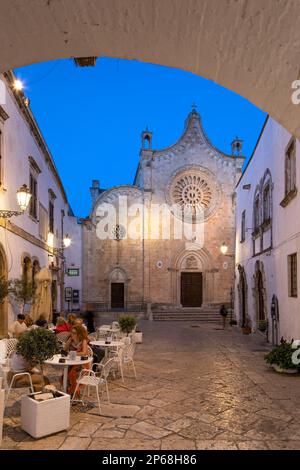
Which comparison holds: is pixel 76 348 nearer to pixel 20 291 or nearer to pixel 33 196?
pixel 20 291

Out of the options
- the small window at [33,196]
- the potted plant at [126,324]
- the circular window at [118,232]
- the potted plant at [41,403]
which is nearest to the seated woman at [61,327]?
the potted plant at [126,324]

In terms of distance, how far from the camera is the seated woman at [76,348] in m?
6.91

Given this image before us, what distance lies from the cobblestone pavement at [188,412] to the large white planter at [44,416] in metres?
0.10

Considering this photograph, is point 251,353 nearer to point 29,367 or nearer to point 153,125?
point 29,367

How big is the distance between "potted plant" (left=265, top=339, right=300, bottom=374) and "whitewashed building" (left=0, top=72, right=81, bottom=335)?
6.94 meters

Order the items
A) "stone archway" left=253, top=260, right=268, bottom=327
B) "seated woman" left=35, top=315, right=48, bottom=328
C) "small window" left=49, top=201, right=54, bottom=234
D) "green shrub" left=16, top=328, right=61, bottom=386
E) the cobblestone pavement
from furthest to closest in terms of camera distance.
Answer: "small window" left=49, top=201, right=54, bottom=234 < "stone archway" left=253, top=260, right=268, bottom=327 < "seated woman" left=35, top=315, right=48, bottom=328 < "green shrub" left=16, top=328, right=61, bottom=386 < the cobblestone pavement

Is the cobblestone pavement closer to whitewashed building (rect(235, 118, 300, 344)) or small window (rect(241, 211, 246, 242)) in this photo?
whitewashed building (rect(235, 118, 300, 344))

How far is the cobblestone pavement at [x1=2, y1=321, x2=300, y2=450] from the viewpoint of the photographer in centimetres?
502

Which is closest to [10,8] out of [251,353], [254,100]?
[254,100]

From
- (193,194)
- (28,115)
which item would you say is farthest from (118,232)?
(28,115)

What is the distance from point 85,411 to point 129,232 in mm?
21480

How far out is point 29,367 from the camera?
6461 mm

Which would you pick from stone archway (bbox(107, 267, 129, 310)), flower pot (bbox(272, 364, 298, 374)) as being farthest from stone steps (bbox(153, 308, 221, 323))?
flower pot (bbox(272, 364, 298, 374))

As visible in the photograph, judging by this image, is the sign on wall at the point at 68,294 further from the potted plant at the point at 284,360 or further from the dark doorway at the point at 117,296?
the potted plant at the point at 284,360
